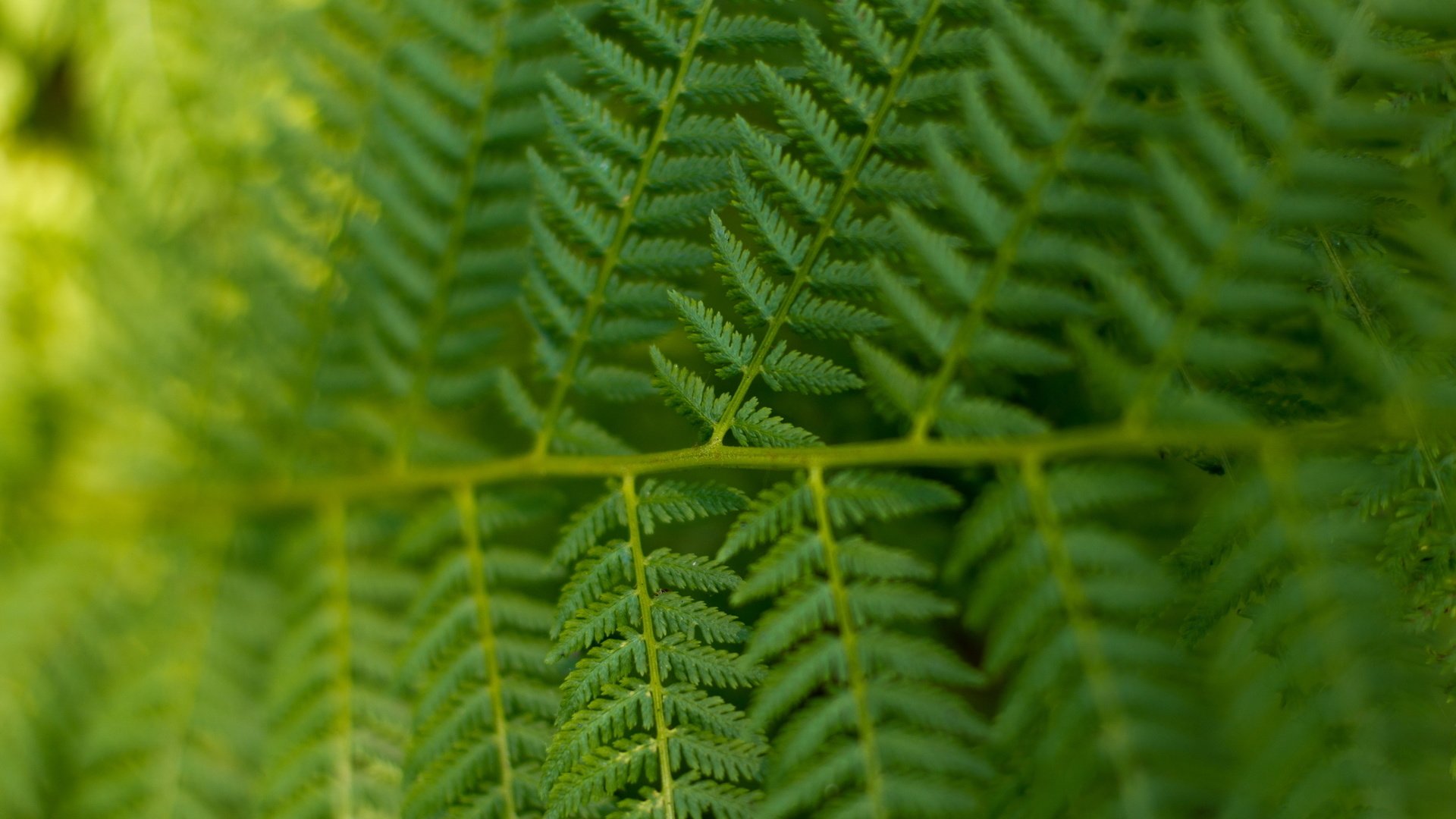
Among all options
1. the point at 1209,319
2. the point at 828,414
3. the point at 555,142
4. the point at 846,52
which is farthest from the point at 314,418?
the point at 1209,319

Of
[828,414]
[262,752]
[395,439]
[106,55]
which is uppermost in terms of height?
[106,55]

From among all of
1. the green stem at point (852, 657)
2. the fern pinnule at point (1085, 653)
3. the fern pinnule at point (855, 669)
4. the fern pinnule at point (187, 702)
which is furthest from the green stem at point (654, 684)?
the fern pinnule at point (187, 702)

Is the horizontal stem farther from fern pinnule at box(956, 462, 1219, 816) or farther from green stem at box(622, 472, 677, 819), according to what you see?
green stem at box(622, 472, 677, 819)

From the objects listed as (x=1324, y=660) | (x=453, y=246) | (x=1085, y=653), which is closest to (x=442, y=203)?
(x=453, y=246)

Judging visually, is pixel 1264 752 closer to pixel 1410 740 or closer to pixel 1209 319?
pixel 1410 740

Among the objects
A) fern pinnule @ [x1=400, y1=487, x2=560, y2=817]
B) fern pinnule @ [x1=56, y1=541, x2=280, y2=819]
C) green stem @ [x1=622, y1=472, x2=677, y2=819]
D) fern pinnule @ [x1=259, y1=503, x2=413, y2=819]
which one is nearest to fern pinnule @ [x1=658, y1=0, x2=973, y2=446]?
green stem @ [x1=622, y1=472, x2=677, y2=819]

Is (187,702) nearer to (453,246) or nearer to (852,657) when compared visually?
(453,246)

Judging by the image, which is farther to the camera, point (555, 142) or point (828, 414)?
point (828, 414)
